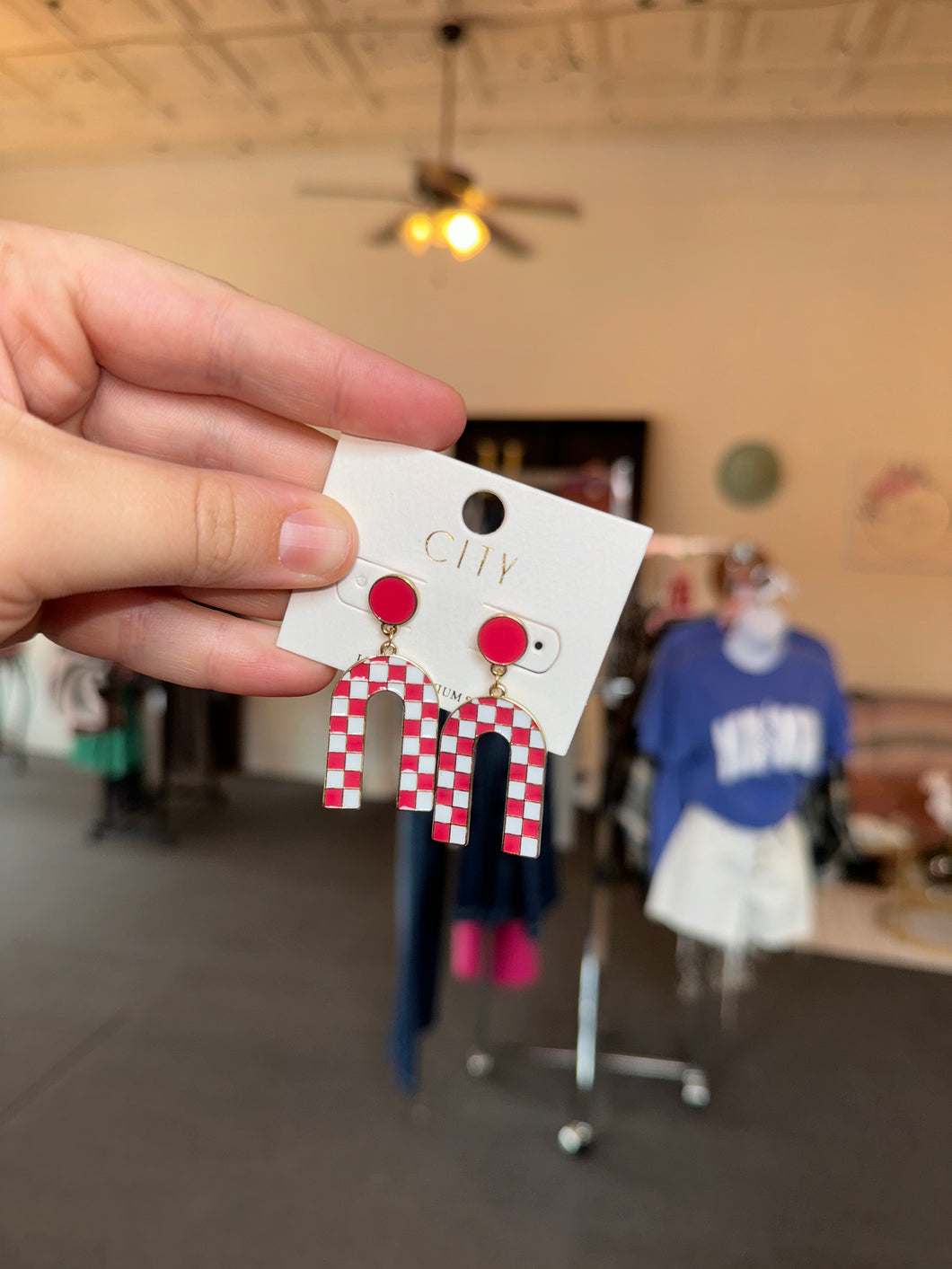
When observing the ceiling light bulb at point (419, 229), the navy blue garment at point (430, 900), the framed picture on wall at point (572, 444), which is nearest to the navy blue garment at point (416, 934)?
the navy blue garment at point (430, 900)

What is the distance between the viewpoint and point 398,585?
26 centimetres

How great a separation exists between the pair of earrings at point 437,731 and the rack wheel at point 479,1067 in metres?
1.38

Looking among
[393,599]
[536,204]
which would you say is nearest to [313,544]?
[393,599]

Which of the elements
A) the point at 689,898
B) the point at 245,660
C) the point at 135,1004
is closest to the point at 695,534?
the point at 689,898

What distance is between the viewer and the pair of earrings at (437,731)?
26cm

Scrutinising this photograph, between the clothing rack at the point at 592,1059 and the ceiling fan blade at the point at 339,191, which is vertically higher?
the ceiling fan blade at the point at 339,191

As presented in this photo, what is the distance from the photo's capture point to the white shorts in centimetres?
125

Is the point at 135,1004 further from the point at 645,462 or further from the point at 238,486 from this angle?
the point at 645,462

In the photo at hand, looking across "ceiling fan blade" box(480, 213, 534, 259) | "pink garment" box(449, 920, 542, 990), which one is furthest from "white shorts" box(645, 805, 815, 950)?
"ceiling fan blade" box(480, 213, 534, 259)

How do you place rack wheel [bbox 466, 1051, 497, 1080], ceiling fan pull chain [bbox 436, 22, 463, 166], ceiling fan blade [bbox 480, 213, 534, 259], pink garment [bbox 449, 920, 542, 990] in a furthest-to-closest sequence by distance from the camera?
ceiling fan blade [bbox 480, 213, 534, 259], rack wheel [bbox 466, 1051, 497, 1080], pink garment [bbox 449, 920, 542, 990], ceiling fan pull chain [bbox 436, 22, 463, 166]

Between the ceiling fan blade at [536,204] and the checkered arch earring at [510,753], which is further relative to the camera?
the ceiling fan blade at [536,204]

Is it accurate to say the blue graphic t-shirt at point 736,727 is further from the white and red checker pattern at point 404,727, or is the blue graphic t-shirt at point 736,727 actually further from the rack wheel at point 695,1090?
the white and red checker pattern at point 404,727

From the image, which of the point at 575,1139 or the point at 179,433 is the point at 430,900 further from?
the point at 179,433

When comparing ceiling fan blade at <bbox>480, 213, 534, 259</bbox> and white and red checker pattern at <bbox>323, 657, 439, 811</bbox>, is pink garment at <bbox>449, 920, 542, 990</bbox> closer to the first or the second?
white and red checker pattern at <bbox>323, 657, 439, 811</bbox>
